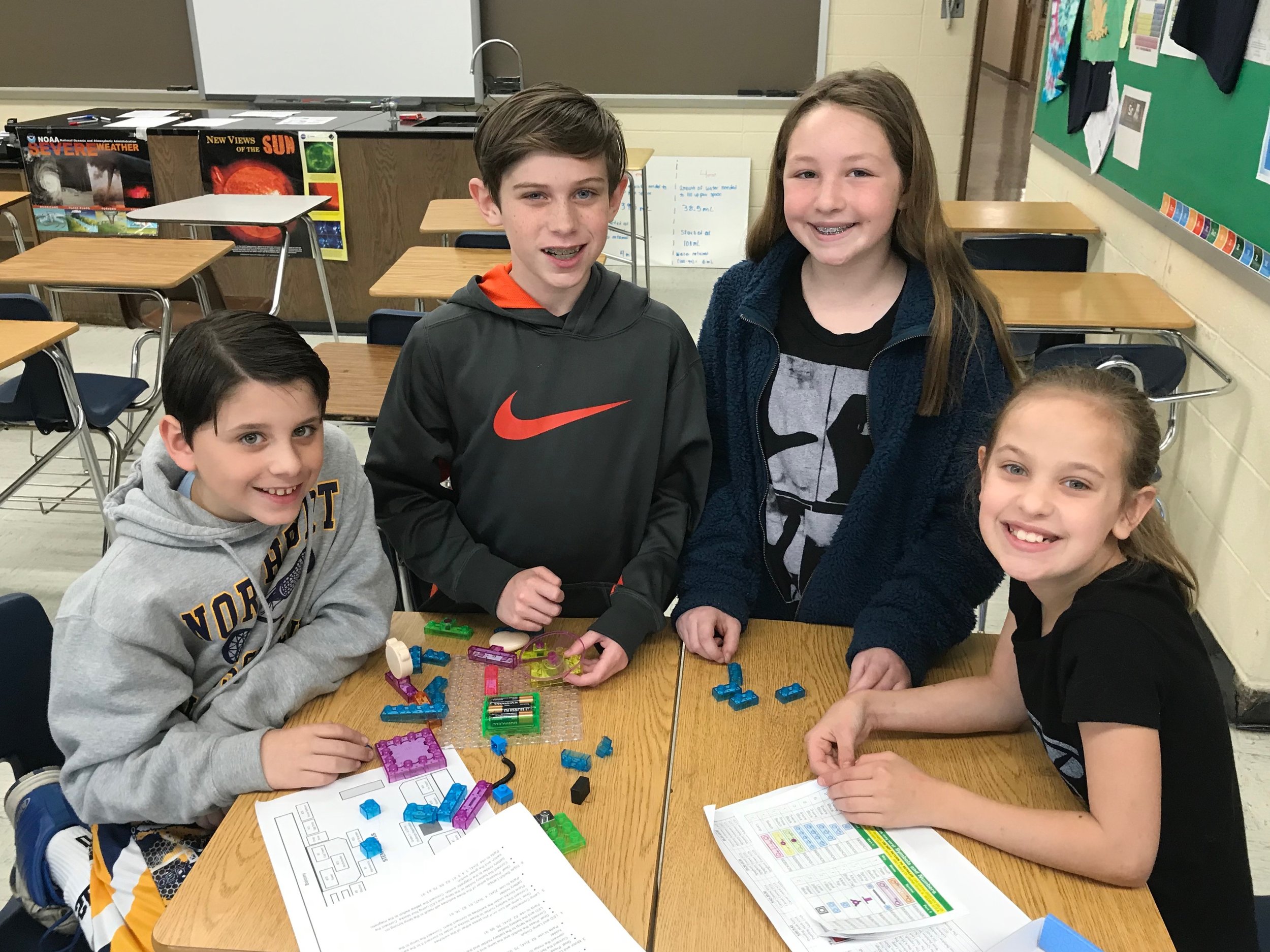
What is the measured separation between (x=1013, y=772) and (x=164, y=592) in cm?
95

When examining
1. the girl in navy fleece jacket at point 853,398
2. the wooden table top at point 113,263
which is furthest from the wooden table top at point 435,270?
the girl in navy fleece jacket at point 853,398

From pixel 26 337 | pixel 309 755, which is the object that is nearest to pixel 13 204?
pixel 26 337

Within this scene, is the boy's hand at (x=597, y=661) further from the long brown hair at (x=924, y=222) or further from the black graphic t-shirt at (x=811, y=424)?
the long brown hair at (x=924, y=222)

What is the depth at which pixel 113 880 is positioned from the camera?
1.07 m

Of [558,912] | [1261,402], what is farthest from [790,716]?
[1261,402]

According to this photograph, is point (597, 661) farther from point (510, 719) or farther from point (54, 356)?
point (54, 356)

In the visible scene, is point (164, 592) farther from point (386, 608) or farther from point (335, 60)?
point (335, 60)

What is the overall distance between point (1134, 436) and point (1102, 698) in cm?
27

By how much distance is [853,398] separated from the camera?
1.39 meters

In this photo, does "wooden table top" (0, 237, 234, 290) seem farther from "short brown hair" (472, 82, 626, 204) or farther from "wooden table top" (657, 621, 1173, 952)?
"wooden table top" (657, 621, 1173, 952)

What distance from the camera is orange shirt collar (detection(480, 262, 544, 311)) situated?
136 centimetres

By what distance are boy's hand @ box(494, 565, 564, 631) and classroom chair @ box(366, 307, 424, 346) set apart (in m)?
1.63

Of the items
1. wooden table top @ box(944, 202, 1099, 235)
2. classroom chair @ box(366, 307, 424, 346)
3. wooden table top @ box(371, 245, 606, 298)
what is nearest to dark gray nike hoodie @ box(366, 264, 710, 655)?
→ classroom chair @ box(366, 307, 424, 346)

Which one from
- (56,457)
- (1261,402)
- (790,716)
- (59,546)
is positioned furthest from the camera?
(56,457)
